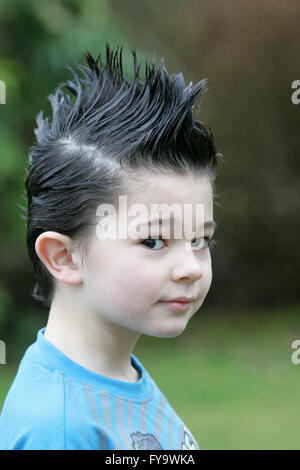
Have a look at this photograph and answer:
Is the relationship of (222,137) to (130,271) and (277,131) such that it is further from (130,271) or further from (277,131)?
(130,271)

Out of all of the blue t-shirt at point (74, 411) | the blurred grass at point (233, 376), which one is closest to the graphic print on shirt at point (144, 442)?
the blue t-shirt at point (74, 411)

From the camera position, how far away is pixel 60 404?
176 cm

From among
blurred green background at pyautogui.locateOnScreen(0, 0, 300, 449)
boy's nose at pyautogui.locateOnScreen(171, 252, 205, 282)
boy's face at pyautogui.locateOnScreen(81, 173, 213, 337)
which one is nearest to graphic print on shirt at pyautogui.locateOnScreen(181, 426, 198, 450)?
boy's face at pyautogui.locateOnScreen(81, 173, 213, 337)

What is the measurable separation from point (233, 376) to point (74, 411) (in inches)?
208

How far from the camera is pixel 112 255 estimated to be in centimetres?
187

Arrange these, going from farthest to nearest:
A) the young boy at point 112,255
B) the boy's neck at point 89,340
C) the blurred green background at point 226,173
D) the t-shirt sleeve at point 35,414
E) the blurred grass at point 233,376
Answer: the blurred green background at point 226,173 < the blurred grass at point 233,376 < the boy's neck at point 89,340 < the young boy at point 112,255 < the t-shirt sleeve at point 35,414

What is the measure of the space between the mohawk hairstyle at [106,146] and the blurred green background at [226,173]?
4278 millimetres

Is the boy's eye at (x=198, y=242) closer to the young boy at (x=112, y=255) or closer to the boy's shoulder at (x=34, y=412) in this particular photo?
the young boy at (x=112, y=255)

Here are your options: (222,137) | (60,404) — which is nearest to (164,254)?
(60,404)

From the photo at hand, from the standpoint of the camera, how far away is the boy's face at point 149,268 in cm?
185

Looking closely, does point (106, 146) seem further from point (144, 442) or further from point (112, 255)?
point (144, 442)

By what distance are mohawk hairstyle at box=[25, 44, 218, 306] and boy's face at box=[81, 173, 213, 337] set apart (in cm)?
6

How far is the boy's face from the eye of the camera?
6.06 feet

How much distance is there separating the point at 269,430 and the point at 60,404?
4.00 m
